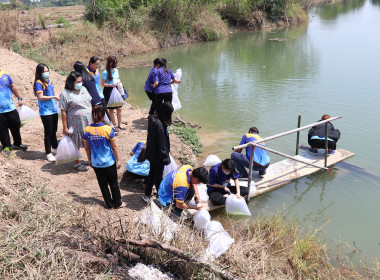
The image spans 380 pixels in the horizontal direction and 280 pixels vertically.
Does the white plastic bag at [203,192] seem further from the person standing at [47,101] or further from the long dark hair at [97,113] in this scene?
the person standing at [47,101]

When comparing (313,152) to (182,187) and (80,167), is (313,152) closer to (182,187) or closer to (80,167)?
(182,187)

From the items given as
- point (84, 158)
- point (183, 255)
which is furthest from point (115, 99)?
point (183, 255)

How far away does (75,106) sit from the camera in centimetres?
471

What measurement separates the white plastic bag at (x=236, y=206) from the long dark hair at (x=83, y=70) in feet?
9.39

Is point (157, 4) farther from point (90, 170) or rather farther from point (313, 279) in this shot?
point (313, 279)

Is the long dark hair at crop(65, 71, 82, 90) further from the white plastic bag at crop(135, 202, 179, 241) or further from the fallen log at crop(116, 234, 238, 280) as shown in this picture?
the fallen log at crop(116, 234, 238, 280)

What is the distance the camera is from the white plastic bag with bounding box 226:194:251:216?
4.66 metres

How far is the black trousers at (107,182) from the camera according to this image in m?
4.07

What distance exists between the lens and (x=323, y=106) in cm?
966

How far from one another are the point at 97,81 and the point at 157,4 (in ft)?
56.7

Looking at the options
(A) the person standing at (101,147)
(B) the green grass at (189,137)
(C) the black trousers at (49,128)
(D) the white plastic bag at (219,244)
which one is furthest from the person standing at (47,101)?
Result: (D) the white plastic bag at (219,244)

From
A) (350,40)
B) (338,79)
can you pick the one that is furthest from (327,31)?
(338,79)

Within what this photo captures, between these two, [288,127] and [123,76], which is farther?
[123,76]

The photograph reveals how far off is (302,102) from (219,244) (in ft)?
24.6
